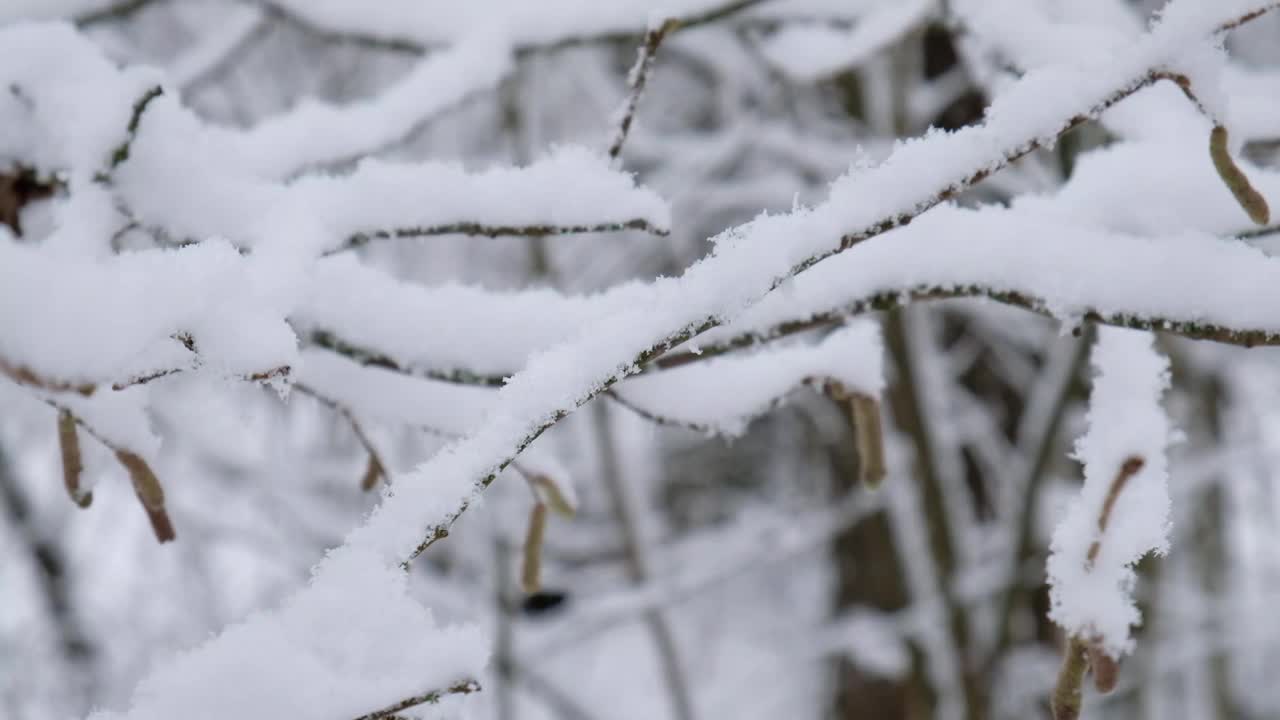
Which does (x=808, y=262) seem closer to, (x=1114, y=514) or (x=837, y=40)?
(x=1114, y=514)

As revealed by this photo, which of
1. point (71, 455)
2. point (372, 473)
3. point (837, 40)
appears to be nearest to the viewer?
point (71, 455)

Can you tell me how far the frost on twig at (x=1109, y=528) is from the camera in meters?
0.39

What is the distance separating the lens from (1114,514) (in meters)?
0.43

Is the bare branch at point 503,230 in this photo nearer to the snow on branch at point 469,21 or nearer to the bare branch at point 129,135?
the bare branch at point 129,135

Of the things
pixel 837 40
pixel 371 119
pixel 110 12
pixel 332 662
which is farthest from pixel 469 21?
pixel 332 662

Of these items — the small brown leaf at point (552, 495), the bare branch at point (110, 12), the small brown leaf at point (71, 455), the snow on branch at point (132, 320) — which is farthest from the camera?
→ the bare branch at point (110, 12)

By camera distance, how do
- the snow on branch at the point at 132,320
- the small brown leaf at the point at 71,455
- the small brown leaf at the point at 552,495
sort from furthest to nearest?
1. the small brown leaf at the point at 552,495
2. the small brown leaf at the point at 71,455
3. the snow on branch at the point at 132,320

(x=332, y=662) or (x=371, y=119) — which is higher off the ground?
(x=371, y=119)

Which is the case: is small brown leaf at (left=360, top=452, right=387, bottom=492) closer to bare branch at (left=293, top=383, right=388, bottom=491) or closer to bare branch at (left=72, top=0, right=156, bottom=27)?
bare branch at (left=293, top=383, right=388, bottom=491)

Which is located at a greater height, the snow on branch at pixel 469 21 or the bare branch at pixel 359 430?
the snow on branch at pixel 469 21

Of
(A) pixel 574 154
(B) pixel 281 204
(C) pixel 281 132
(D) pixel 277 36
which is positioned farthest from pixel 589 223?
(D) pixel 277 36

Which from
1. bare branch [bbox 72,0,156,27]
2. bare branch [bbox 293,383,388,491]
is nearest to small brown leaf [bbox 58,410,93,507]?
bare branch [bbox 293,383,388,491]

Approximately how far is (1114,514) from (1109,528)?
0.01 meters

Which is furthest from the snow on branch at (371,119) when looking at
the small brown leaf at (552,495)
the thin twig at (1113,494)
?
the thin twig at (1113,494)
